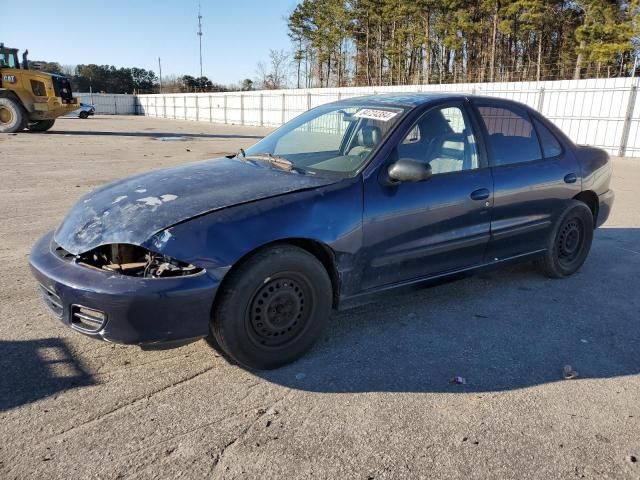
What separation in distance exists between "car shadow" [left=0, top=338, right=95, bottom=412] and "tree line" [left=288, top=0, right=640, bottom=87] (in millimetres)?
30762

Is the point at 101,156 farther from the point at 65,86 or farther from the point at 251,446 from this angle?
the point at 251,446

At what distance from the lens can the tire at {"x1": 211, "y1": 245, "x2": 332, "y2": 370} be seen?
9.05ft

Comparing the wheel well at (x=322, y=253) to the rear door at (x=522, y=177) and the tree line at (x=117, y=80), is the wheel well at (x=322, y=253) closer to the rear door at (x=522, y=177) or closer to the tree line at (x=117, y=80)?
the rear door at (x=522, y=177)

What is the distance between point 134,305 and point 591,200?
4.39 m

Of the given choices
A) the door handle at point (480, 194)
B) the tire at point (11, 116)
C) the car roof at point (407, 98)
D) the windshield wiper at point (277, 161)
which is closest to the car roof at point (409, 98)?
the car roof at point (407, 98)

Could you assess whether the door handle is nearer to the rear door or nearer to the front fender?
the rear door

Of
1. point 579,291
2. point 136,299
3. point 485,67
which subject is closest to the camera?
point 136,299

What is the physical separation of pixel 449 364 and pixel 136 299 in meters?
1.91

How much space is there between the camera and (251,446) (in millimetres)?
2367

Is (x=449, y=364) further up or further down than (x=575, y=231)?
further down

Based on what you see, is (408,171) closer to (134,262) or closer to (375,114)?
(375,114)

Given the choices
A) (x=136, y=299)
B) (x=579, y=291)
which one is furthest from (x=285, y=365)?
(x=579, y=291)

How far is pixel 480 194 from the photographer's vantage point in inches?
150

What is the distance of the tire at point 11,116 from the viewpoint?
20.3m
